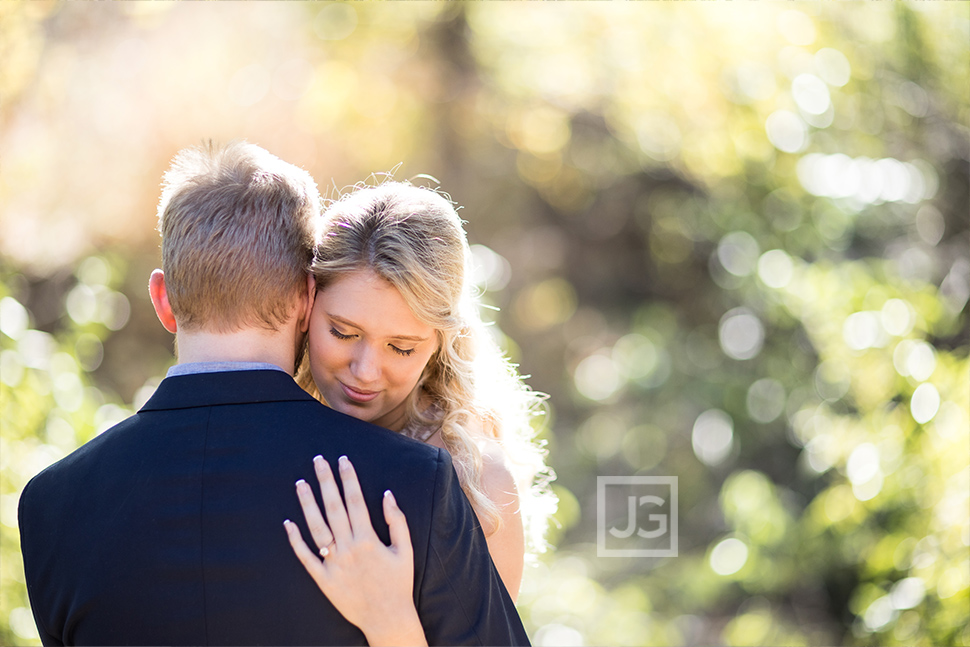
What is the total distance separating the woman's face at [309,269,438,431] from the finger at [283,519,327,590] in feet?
1.68

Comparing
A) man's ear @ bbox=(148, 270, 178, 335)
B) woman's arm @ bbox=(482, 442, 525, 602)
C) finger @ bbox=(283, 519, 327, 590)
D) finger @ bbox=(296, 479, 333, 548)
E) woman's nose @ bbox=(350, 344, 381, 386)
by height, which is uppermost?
man's ear @ bbox=(148, 270, 178, 335)

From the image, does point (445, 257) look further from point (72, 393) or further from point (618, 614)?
point (618, 614)

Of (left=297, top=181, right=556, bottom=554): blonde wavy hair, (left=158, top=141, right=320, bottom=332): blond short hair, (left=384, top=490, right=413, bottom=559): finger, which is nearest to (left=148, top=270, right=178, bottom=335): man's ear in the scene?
(left=158, top=141, right=320, bottom=332): blond short hair

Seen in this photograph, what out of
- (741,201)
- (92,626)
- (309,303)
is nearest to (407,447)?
(309,303)

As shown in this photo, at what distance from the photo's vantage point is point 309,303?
1.45 metres

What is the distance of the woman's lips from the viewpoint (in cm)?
170

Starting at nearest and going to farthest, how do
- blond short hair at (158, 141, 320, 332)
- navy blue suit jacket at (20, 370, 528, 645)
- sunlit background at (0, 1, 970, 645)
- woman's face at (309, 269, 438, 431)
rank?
navy blue suit jacket at (20, 370, 528, 645) → blond short hair at (158, 141, 320, 332) → woman's face at (309, 269, 438, 431) → sunlit background at (0, 1, 970, 645)

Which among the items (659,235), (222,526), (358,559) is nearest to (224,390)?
(222,526)

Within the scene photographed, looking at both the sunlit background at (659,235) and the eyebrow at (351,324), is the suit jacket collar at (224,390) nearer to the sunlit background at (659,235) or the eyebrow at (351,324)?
the eyebrow at (351,324)

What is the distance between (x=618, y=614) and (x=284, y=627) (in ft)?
12.1

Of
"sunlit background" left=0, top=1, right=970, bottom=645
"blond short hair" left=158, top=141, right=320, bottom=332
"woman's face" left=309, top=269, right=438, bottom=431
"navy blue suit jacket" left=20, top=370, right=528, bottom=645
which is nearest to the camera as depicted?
"navy blue suit jacket" left=20, top=370, right=528, bottom=645

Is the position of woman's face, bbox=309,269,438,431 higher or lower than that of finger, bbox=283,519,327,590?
higher

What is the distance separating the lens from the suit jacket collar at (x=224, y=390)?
1.21 meters

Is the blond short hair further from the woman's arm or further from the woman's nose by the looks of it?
the woman's arm
